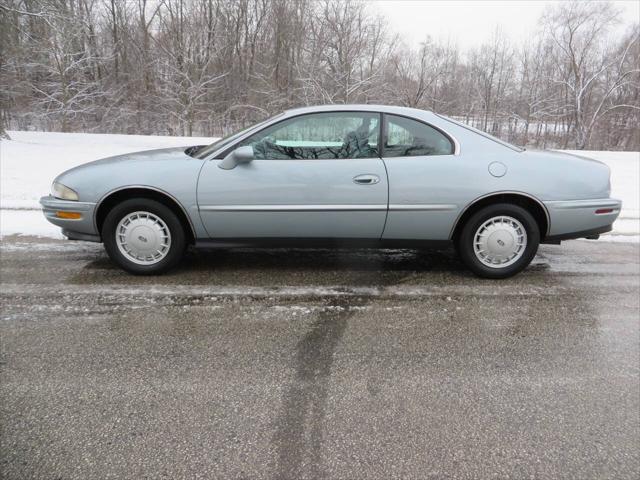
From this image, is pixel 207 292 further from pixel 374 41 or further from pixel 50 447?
pixel 374 41

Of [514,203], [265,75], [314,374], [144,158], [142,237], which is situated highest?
[265,75]

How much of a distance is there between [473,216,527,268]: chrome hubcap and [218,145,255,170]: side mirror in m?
2.12

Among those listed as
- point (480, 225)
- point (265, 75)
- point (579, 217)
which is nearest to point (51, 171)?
point (480, 225)

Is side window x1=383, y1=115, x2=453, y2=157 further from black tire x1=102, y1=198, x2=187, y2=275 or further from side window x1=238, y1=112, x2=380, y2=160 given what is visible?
black tire x1=102, y1=198, x2=187, y2=275

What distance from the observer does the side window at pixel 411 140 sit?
3832mm

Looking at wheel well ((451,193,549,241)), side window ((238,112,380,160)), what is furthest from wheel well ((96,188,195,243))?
wheel well ((451,193,549,241))

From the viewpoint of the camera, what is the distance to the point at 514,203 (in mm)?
3928

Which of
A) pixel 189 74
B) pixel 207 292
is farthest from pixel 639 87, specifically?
pixel 207 292

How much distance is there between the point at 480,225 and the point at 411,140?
979 millimetres

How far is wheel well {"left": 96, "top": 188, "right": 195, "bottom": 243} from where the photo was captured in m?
3.79

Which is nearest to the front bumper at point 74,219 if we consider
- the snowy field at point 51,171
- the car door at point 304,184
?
the car door at point 304,184

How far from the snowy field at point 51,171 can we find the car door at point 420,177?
3220 millimetres

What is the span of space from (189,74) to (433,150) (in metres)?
22.0

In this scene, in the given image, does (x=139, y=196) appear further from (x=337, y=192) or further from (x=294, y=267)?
(x=337, y=192)
